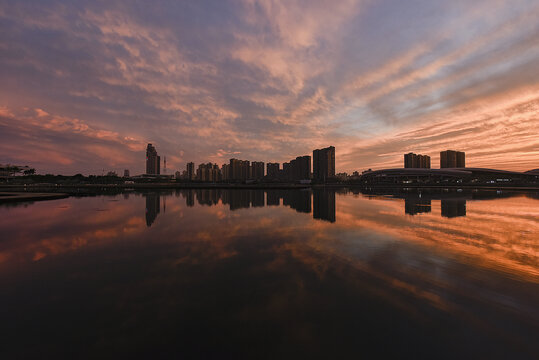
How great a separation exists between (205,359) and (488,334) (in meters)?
7.47

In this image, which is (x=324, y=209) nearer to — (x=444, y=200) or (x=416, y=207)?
(x=416, y=207)

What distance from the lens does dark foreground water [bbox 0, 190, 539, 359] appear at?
5133mm

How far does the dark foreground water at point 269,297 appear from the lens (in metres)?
Answer: 5.13

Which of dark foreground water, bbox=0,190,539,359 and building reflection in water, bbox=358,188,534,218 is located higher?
building reflection in water, bbox=358,188,534,218

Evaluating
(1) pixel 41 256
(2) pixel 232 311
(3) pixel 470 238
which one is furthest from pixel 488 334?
(1) pixel 41 256

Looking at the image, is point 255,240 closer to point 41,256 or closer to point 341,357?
point 341,357

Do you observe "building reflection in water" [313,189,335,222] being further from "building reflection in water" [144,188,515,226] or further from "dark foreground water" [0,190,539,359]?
"dark foreground water" [0,190,539,359]

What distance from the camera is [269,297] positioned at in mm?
7258

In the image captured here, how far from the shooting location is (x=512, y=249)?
12.1 metres

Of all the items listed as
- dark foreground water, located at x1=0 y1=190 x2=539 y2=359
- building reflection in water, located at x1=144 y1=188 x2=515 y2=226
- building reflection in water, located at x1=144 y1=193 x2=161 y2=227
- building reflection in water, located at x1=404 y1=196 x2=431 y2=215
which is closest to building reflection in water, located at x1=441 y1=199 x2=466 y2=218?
building reflection in water, located at x1=144 y1=188 x2=515 y2=226

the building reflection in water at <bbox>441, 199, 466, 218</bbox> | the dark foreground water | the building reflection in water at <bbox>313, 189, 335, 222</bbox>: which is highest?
the building reflection in water at <bbox>441, 199, 466, 218</bbox>

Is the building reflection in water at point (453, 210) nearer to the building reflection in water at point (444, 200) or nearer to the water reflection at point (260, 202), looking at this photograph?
the building reflection in water at point (444, 200)

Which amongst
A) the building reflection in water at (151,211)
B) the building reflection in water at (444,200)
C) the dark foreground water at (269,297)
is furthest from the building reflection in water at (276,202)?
the building reflection in water at (444,200)

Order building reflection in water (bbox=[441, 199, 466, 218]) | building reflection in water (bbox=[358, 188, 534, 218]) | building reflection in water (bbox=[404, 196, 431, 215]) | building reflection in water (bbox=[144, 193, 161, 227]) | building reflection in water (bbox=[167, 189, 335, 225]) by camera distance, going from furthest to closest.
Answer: building reflection in water (bbox=[167, 189, 335, 225]) → building reflection in water (bbox=[404, 196, 431, 215]) → building reflection in water (bbox=[358, 188, 534, 218]) → building reflection in water (bbox=[441, 199, 466, 218]) → building reflection in water (bbox=[144, 193, 161, 227])
